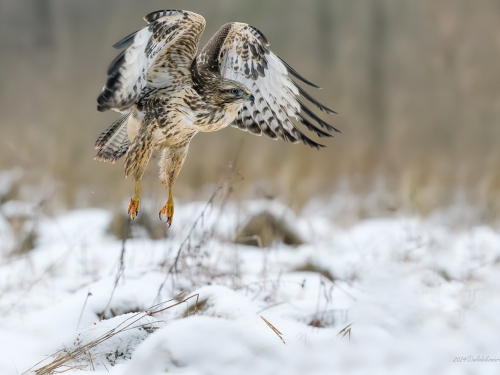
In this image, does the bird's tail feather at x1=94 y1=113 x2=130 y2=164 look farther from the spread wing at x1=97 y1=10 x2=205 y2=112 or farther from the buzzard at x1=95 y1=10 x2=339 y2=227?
the spread wing at x1=97 y1=10 x2=205 y2=112

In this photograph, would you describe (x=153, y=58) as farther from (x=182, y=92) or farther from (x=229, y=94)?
(x=229, y=94)

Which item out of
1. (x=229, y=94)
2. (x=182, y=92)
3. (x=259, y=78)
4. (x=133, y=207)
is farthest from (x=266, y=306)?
(x=259, y=78)

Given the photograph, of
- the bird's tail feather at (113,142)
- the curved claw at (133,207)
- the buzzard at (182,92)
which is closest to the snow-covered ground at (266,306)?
the curved claw at (133,207)

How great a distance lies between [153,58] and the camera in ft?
11.0

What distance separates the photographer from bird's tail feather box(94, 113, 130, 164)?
160 inches

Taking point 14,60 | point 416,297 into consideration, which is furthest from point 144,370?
point 14,60

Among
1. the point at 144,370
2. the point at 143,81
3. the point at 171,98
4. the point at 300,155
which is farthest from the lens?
the point at 300,155

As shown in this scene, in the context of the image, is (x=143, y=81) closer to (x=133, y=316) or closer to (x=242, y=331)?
(x=133, y=316)

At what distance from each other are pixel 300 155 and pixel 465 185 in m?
2.86

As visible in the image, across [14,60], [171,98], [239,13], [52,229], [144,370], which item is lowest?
[52,229]

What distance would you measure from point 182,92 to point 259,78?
0.92m

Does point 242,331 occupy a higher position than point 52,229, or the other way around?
point 242,331

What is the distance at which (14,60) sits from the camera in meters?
10.3

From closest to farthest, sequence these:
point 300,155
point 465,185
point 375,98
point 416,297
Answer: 1. point 416,297
2. point 465,185
3. point 300,155
4. point 375,98
